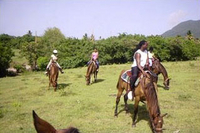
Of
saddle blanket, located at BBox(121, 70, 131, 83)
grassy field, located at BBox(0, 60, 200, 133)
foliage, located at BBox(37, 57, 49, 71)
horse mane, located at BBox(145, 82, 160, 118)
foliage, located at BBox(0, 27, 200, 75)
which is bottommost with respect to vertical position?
grassy field, located at BBox(0, 60, 200, 133)

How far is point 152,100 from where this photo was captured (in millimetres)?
5609

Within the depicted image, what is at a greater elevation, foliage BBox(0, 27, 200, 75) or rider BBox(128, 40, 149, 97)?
foliage BBox(0, 27, 200, 75)

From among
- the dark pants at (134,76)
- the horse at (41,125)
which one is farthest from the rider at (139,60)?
the horse at (41,125)

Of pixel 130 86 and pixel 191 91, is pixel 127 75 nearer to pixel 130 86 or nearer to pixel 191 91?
pixel 130 86

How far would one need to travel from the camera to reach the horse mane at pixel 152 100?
5.35m

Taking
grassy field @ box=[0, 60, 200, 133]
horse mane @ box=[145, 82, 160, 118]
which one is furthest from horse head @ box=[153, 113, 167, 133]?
grassy field @ box=[0, 60, 200, 133]

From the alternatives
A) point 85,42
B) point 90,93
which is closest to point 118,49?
point 85,42

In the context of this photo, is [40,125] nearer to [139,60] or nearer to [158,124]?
[158,124]

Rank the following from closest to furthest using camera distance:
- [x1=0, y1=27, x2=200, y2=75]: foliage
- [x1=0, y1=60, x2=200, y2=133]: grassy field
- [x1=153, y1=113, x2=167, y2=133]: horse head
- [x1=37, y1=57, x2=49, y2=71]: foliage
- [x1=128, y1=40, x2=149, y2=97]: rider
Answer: [x1=153, y1=113, x2=167, y2=133]: horse head < [x1=128, y1=40, x2=149, y2=97]: rider < [x1=0, y1=60, x2=200, y2=133]: grassy field < [x1=37, y1=57, x2=49, y2=71]: foliage < [x1=0, y1=27, x2=200, y2=75]: foliage

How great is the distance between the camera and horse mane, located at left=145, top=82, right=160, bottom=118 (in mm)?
5348

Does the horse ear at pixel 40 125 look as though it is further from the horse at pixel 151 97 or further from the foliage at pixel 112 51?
the foliage at pixel 112 51

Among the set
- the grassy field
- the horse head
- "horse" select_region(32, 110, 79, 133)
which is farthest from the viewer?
the grassy field

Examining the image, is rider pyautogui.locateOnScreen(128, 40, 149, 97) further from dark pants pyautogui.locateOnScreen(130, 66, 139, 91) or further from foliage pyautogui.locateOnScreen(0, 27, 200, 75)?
foliage pyautogui.locateOnScreen(0, 27, 200, 75)

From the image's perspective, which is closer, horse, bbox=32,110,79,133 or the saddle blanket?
horse, bbox=32,110,79,133
